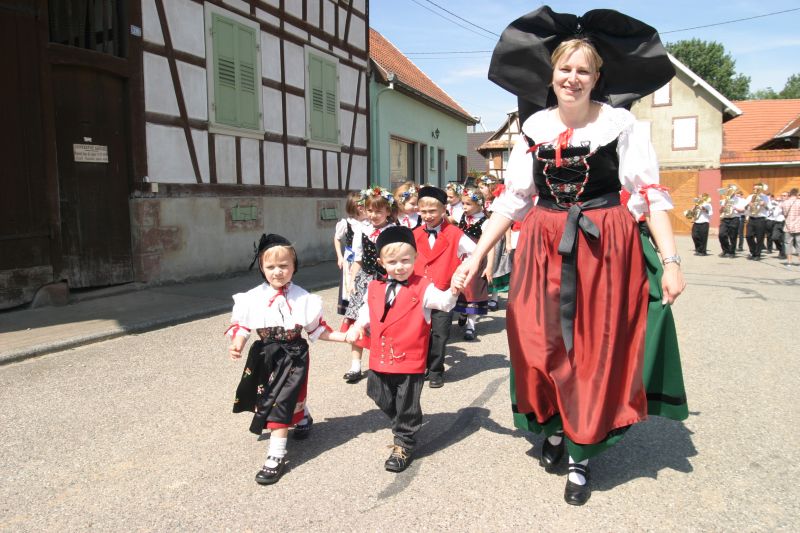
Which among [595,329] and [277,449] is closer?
[595,329]

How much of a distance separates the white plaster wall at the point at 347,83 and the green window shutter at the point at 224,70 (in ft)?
11.9

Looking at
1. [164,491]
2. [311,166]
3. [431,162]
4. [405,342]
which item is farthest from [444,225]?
[431,162]

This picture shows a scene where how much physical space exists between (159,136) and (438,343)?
620 centimetres

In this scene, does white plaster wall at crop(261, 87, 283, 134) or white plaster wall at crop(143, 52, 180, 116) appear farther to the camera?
white plaster wall at crop(261, 87, 283, 134)

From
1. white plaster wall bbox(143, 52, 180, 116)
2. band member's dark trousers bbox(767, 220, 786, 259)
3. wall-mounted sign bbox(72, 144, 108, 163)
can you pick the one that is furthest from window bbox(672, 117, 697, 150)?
wall-mounted sign bbox(72, 144, 108, 163)

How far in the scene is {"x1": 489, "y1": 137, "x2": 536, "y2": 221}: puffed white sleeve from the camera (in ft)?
10.1

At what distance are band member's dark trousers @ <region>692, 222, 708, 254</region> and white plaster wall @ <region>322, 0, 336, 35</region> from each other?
33.1 ft

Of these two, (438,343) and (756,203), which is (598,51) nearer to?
(438,343)

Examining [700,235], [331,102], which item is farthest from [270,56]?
[700,235]

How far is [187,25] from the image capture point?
938cm

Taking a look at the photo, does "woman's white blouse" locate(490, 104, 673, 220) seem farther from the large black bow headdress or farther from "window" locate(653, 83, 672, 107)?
"window" locate(653, 83, 672, 107)

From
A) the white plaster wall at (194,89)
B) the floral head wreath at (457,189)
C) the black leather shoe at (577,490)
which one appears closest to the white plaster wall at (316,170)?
the white plaster wall at (194,89)

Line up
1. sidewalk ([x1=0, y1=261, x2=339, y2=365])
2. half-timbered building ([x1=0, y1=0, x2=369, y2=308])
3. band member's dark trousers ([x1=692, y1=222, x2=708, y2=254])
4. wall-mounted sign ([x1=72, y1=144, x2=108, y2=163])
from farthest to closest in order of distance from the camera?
band member's dark trousers ([x1=692, y1=222, x2=708, y2=254]) → wall-mounted sign ([x1=72, y1=144, x2=108, y2=163]) → half-timbered building ([x1=0, y1=0, x2=369, y2=308]) → sidewalk ([x1=0, y1=261, x2=339, y2=365])

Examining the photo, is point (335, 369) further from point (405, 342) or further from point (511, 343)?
point (511, 343)
